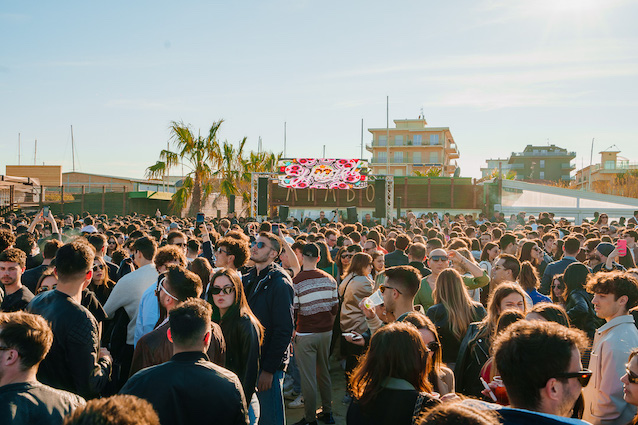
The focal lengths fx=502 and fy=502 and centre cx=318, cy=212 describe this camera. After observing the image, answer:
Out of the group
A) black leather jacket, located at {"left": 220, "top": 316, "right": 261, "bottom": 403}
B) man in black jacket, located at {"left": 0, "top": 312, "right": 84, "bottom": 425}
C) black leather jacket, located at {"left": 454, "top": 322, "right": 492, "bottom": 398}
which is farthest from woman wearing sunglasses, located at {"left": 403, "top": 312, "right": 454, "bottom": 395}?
man in black jacket, located at {"left": 0, "top": 312, "right": 84, "bottom": 425}

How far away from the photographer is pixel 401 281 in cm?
405

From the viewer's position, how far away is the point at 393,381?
251 centimetres

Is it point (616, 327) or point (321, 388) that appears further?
point (321, 388)

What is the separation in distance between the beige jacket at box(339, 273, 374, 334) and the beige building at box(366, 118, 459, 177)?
6620cm

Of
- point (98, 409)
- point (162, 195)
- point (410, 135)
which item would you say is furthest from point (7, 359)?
point (410, 135)

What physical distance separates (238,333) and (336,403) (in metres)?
3.00

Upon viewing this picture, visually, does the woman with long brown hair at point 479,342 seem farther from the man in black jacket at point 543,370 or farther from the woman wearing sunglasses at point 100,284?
the woman wearing sunglasses at point 100,284

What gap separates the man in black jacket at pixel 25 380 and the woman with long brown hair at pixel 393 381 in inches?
55.6

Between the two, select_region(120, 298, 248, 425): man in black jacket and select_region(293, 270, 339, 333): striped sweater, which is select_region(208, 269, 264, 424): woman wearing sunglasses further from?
select_region(293, 270, 339, 333): striped sweater

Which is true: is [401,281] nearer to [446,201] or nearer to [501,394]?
[501,394]

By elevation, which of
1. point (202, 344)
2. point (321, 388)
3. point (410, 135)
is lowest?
point (321, 388)

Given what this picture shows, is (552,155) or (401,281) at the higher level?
(552,155)

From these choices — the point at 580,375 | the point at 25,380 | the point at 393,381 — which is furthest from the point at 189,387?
the point at 580,375

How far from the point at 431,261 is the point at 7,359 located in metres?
4.35
